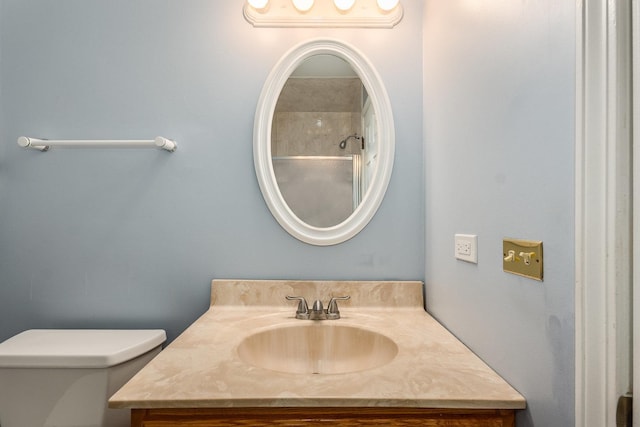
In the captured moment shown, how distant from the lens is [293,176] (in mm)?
1387

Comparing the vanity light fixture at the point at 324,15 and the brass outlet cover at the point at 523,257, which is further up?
the vanity light fixture at the point at 324,15

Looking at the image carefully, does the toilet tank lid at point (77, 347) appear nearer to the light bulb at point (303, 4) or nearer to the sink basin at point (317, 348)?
the sink basin at point (317, 348)

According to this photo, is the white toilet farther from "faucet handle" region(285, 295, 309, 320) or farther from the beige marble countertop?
"faucet handle" region(285, 295, 309, 320)

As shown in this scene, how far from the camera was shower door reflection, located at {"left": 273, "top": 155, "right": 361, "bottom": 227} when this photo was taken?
54.3 inches

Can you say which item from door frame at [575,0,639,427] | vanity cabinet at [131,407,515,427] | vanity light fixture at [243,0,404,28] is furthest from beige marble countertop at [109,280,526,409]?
vanity light fixture at [243,0,404,28]

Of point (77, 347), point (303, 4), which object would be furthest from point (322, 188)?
point (77, 347)

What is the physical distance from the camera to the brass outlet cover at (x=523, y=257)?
66cm

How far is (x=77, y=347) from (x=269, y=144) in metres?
0.88

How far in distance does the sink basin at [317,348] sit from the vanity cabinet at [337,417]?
37 cm

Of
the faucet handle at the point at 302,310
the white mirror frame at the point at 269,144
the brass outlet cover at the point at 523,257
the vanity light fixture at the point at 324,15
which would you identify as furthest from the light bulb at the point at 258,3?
the brass outlet cover at the point at 523,257

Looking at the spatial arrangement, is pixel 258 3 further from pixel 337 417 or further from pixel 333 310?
pixel 337 417

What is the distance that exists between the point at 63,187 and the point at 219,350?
0.93 meters

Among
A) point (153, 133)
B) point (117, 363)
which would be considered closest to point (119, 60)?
point (153, 133)

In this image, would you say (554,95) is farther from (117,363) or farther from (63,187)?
(63,187)
